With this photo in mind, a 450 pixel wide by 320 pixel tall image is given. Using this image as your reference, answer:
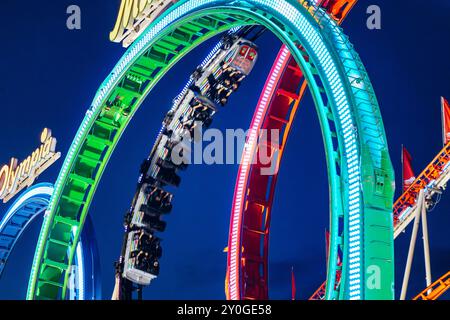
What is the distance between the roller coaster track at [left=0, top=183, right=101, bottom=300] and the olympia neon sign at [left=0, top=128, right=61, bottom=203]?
1.26 meters

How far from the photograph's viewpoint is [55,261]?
16.1 m

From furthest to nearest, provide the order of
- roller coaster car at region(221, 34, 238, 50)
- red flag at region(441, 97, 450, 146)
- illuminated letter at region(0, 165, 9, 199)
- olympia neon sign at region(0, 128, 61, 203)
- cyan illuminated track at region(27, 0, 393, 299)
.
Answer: illuminated letter at region(0, 165, 9, 199)
olympia neon sign at region(0, 128, 61, 203)
red flag at region(441, 97, 450, 146)
roller coaster car at region(221, 34, 238, 50)
cyan illuminated track at region(27, 0, 393, 299)

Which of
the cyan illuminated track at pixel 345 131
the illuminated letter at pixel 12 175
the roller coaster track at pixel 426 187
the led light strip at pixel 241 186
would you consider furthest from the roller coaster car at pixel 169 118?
the illuminated letter at pixel 12 175

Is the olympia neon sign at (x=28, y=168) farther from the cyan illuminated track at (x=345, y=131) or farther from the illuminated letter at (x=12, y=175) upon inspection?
the cyan illuminated track at (x=345, y=131)

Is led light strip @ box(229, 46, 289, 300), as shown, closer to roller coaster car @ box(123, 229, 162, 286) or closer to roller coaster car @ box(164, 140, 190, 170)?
roller coaster car @ box(164, 140, 190, 170)

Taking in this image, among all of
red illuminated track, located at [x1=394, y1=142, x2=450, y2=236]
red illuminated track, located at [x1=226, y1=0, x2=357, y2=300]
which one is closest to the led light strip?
red illuminated track, located at [x1=226, y1=0, x2=357, y2=300]

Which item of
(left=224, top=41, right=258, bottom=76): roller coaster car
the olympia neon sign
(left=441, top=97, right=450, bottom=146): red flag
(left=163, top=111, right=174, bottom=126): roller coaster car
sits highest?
the olympia neon sign

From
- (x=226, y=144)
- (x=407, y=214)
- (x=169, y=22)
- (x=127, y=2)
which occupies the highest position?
(x=127, y=2)

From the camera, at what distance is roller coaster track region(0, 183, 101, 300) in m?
18.2

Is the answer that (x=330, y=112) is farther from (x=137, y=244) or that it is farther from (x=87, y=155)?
(x=87, y=155)
